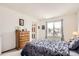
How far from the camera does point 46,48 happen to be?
2719mm

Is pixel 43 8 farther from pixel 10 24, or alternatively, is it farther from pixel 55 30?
pixel 10 24

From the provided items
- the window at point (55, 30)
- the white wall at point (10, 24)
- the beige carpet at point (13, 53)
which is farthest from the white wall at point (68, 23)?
the beige carpet at point (13, 53)

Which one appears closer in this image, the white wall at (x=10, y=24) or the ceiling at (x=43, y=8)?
the ceiling at (x=43, y=8)

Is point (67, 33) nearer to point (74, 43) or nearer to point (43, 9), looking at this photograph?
point (74, 43)

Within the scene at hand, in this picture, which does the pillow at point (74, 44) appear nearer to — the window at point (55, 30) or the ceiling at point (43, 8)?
the window at point (55, 30)

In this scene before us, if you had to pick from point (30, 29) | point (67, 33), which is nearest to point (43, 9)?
point (30, 29)

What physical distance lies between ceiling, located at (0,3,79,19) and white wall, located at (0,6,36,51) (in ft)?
0.42

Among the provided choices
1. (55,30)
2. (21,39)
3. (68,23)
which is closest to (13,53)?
(21,39)

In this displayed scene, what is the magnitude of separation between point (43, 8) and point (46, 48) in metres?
0.90

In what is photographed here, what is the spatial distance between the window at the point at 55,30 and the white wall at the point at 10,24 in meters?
0.40

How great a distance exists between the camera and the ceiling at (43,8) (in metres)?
2.35

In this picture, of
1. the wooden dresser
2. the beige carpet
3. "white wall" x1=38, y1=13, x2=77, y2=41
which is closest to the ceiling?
"white wall" x1=38, y1=13, x2=77, y2=41

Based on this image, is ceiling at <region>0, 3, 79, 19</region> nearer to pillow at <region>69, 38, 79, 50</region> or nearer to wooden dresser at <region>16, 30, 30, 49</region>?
wooden dresser at <region>16, 30, 30, 49</region>

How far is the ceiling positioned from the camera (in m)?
2.35
